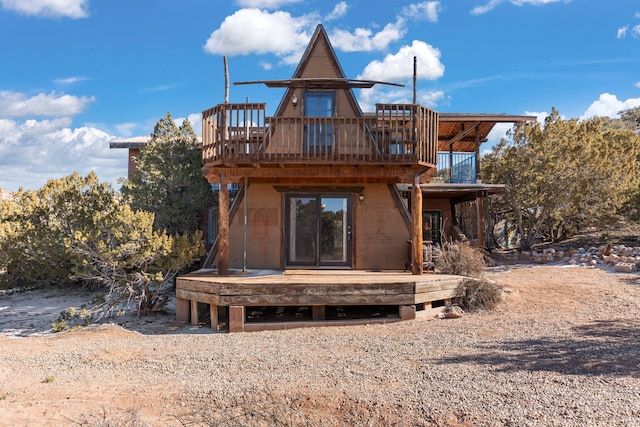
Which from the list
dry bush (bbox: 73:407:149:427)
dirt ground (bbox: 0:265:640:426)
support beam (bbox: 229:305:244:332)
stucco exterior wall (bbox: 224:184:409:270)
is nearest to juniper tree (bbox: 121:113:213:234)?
stucco exterior wall (bbox: 224:184:409:270)

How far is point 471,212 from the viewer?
19.6 m

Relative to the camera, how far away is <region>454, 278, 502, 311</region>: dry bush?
844cm

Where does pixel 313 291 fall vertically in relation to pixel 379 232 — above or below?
below

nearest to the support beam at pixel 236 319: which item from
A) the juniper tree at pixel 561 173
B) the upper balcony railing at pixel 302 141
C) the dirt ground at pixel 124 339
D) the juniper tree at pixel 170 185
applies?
the dirt ground at pixel 124 339

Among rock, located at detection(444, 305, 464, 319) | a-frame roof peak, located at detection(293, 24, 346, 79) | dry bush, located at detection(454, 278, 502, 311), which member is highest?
a-frame roof peak, located at detection(293, 24, 346, 79)

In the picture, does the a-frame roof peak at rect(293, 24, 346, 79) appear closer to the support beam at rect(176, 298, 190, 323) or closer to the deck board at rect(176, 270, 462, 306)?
the deck board at rect(176, 270, 462, 306)

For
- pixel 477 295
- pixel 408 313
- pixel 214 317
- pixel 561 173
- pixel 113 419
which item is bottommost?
pixel 113 419

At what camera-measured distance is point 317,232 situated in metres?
10.7

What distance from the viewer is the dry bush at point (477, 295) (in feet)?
27.7

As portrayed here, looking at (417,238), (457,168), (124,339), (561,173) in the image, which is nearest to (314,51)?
(417,238)

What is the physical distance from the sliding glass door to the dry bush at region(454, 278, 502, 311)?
298 cm

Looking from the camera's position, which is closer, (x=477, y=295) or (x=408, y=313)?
(x=408, y=313)

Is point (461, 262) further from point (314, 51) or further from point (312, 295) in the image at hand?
point (314, 51)

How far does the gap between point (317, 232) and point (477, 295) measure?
13.0 ft
